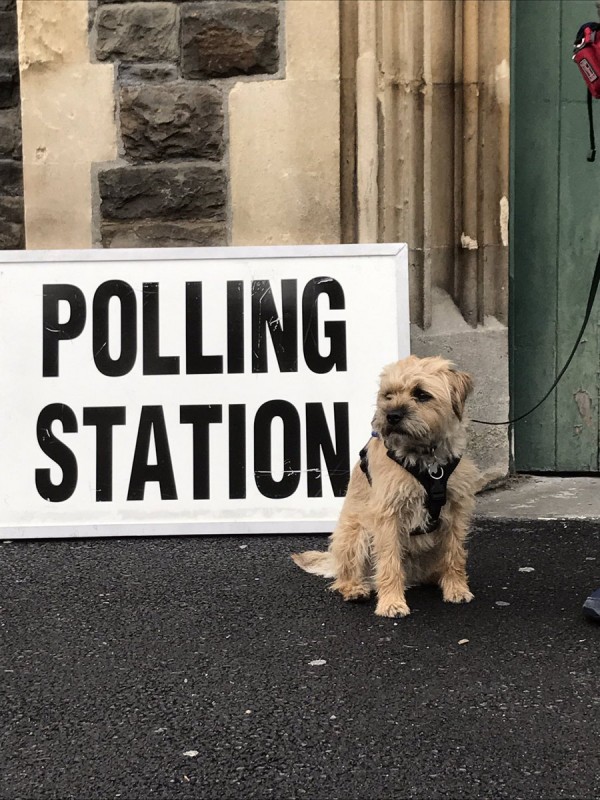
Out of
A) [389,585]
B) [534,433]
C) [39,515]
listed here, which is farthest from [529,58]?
[39,515]

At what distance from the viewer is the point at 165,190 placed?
495cm

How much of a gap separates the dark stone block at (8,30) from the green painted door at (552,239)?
2519 mm

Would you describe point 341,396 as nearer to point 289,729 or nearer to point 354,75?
point 354,75

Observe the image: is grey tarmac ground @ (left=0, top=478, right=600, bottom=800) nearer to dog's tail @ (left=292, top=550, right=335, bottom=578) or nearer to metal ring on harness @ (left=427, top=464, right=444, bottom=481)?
dog's tail @ (left=292, top=550, right=335, bottom=578)

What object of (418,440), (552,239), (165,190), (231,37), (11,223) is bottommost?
(418,440)

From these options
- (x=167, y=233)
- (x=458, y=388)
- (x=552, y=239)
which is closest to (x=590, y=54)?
(x=458, y=388)

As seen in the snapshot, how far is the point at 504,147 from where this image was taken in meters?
4.93

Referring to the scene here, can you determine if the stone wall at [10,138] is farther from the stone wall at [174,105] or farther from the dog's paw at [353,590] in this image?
the dog's paw at [353,590]

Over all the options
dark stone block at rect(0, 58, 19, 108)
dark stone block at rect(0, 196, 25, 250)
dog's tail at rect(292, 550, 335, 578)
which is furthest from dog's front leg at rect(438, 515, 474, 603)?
dark stone block at rect(0, 58, 19, 108)

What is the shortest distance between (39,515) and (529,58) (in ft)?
10.7

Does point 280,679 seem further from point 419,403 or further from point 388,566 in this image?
point 419,403

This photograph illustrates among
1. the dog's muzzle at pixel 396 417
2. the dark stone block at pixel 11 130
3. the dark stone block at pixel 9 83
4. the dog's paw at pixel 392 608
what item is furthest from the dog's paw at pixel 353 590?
the dark stone block at pixel 9 83

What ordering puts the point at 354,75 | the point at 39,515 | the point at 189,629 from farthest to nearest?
the point at 354,75
the point at 39,515
the point at 189,629

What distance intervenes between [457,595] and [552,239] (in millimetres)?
2322
